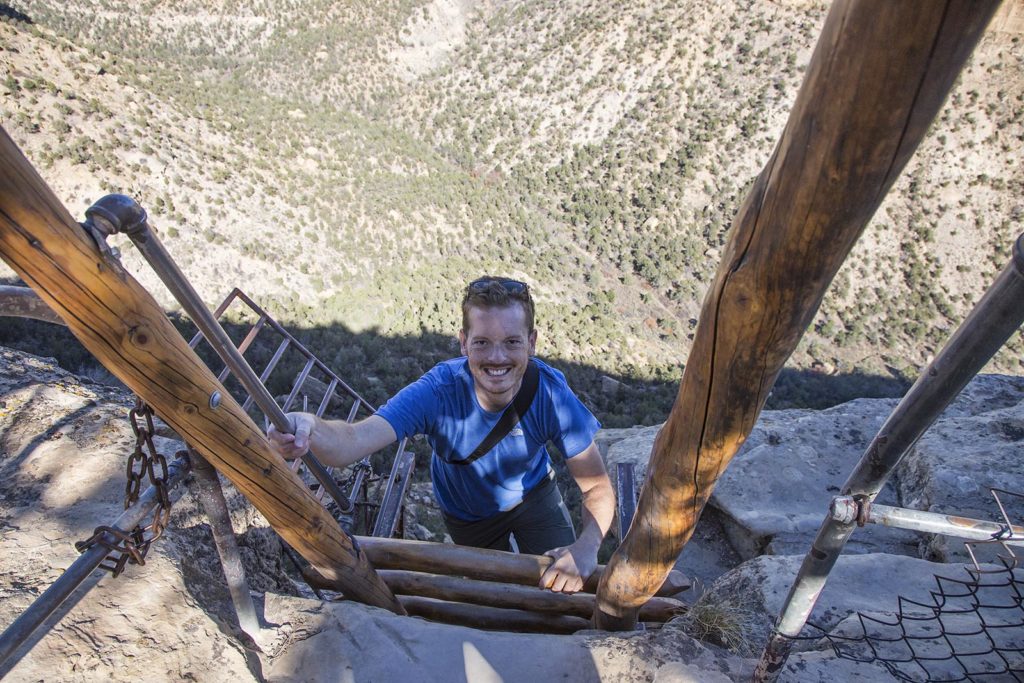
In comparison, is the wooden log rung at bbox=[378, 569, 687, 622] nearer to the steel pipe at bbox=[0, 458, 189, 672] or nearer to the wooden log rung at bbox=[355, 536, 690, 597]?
the wooden log rung at bbox=[355, 536, 690, 597]

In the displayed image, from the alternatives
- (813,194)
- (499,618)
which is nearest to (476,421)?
(499,618)

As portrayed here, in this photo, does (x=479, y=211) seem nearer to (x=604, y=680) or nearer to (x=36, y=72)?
(x=36, y=72)

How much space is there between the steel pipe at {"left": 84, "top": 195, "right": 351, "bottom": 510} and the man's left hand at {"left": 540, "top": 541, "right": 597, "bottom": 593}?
1416mm

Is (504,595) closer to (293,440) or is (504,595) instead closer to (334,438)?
(334,438)

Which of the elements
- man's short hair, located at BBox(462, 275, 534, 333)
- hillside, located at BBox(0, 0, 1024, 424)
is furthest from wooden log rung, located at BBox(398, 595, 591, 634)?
hillside, located at BBox(0, 0, 1024, 424)

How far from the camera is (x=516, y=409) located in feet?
9.56

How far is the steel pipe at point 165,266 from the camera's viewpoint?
4.45 ft

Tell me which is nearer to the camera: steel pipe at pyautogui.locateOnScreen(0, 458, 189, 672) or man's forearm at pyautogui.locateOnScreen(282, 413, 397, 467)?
steel pipe at pyautogui.locateOnScreen(0, 458, 189, 672)

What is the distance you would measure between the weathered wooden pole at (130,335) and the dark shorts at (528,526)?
1439 mm

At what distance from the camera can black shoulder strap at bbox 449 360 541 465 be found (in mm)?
2910

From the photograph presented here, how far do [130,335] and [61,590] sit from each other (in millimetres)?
767

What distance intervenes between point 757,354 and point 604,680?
169cm

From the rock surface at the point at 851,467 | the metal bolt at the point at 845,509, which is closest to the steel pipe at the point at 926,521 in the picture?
the metal bolt at the point at 845,509

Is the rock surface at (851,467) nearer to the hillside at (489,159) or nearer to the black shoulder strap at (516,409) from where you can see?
the black shoulder strap at (516,409)
